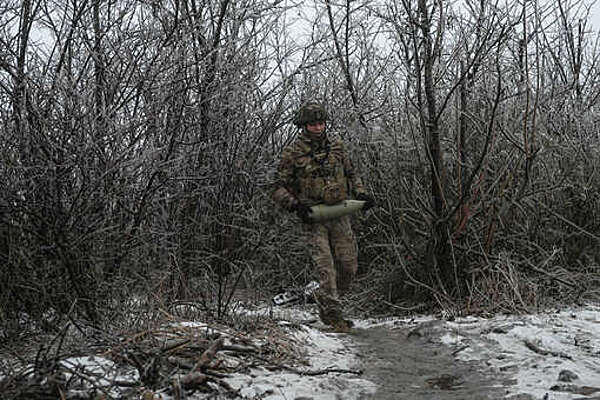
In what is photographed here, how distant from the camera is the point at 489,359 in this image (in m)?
4.37

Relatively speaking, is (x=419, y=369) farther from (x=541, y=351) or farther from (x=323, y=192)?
(x=323, y=192)

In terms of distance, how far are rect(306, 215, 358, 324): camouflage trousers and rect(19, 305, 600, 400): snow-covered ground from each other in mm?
352

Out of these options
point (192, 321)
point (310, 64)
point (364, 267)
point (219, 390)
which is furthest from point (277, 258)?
point (219, 390)

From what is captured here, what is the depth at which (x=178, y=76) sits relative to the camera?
225 inches

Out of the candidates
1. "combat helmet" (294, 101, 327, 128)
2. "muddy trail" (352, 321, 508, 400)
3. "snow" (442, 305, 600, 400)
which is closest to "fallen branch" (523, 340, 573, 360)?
"snow" (442, 305, 600, 400)

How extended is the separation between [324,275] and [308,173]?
0.87m

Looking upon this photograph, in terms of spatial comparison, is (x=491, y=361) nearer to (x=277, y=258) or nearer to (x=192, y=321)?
(x=192, y=321)

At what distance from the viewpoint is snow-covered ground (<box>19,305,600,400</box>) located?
3.50 m

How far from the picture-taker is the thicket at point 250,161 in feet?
14.8

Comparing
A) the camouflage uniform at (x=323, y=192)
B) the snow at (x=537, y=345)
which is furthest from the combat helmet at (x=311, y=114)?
the snow at (x=537, y=345)

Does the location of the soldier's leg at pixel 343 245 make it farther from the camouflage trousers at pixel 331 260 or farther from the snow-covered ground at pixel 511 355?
the snow-covered ground at pixel 511 355

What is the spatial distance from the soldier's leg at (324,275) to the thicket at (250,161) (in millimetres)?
797

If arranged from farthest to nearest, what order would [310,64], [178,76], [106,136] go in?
[310,64] → [178,76] → [106,136]

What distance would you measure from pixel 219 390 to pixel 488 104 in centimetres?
492
